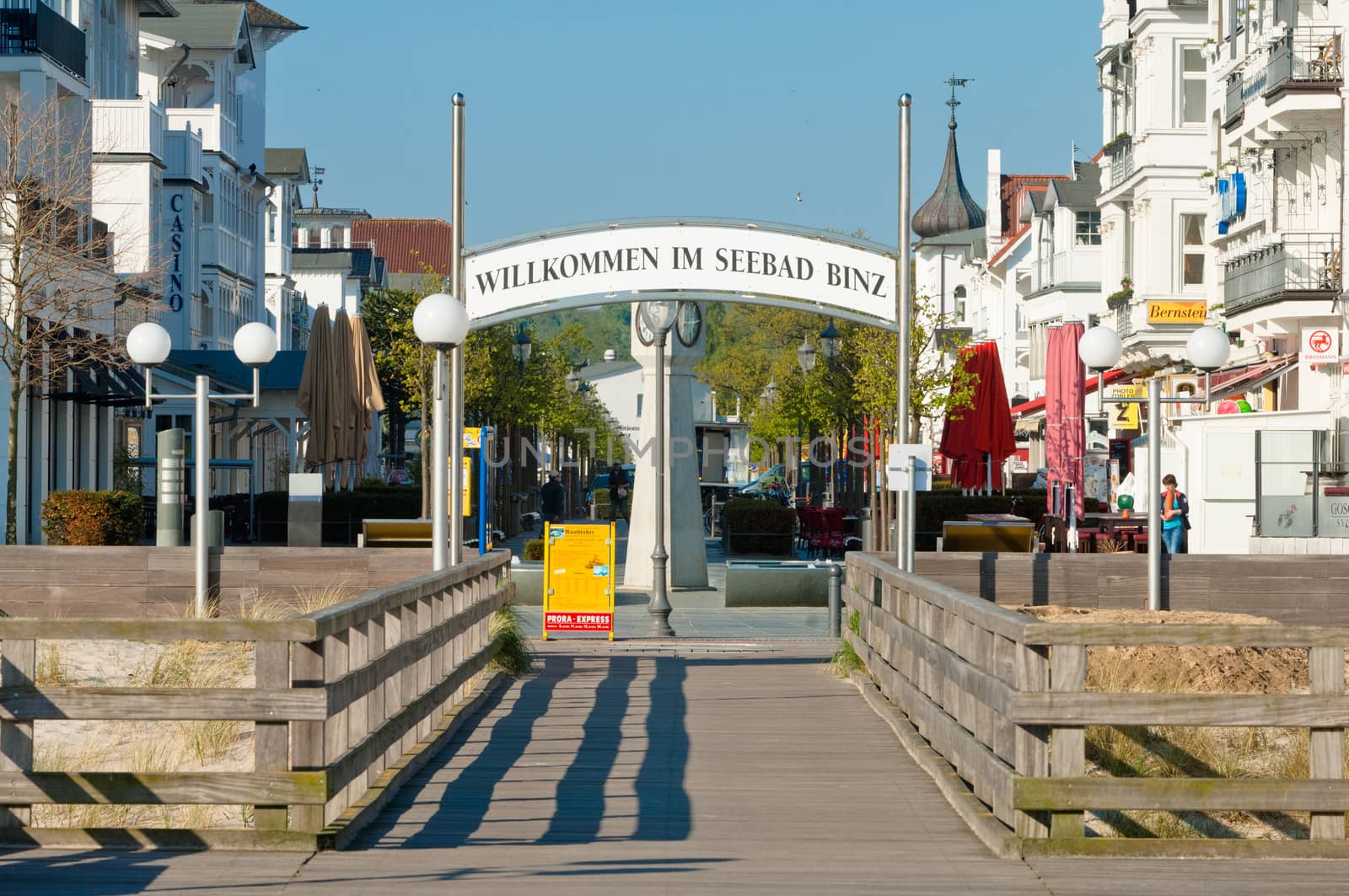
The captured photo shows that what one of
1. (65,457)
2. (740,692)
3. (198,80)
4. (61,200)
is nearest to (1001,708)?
(740,692)

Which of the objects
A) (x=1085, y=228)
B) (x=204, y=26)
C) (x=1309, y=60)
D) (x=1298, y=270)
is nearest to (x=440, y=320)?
(x=1298, y=270)

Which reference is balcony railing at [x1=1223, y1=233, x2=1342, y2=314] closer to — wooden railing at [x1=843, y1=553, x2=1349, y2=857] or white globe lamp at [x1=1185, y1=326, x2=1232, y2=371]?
white globe lamp at [x1=1185, y1=326, x2=1232, y2=371]

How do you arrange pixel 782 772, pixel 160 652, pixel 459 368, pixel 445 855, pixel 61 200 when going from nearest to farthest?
1. pixel 445 855
2. pixel 782 772
3. pixel 160 652
4. pixel 459 368
5. pixel 61 200

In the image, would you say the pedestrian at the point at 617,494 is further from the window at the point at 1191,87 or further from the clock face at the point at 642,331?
the clock face at the point at 642,331

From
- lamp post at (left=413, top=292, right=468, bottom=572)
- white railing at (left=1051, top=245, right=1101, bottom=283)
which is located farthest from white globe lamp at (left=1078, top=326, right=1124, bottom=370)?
white railing at (left=1051, top=245, right=1101, bottom=283)

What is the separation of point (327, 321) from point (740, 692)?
73.0 ft

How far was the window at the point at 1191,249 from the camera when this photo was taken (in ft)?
148

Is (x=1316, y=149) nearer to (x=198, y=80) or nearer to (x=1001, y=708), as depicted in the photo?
(x=1001, y=708)

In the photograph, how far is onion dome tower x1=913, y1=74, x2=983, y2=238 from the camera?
3782 inches

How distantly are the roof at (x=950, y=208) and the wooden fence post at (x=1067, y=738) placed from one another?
88821 mm

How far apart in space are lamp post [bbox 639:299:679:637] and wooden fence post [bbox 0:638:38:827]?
41.6 ft

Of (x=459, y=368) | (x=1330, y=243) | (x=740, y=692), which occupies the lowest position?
(x=740, y=692)

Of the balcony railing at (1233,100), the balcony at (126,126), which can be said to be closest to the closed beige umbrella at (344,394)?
the balcony at (126,126)

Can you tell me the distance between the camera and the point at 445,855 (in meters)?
8.08
